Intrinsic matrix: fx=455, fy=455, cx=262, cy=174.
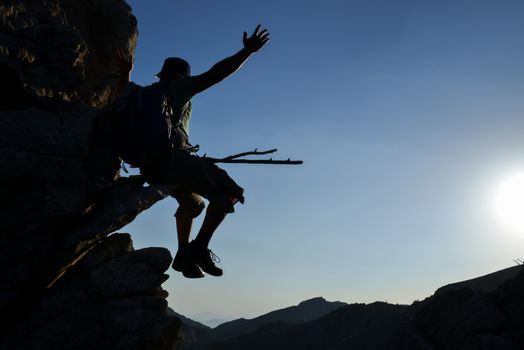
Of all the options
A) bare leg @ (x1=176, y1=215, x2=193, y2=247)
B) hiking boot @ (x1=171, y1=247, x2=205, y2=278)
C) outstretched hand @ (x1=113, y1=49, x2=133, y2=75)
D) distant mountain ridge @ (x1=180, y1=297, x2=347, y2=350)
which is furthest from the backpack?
distant mountain ridge @ (x1=180, y1=297, x2=347, y2=350)

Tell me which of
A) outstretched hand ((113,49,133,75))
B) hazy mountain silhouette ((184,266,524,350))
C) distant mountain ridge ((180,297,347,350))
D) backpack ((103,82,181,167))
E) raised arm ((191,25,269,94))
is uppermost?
distant mountain ridge ((180,297,347,350))

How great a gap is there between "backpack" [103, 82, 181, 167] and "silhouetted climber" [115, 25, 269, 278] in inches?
3.7

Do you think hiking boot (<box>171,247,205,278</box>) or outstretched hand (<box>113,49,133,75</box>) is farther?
outstretched hand (<box>113,49,133,75</box>)

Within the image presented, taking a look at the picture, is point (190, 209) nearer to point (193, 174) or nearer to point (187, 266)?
point (193, 174)

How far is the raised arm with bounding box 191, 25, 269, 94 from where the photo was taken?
7.99 metres

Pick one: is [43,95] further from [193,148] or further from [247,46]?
[247,46]

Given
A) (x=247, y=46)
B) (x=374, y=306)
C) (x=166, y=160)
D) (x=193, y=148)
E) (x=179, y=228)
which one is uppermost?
(x=374, y=306)

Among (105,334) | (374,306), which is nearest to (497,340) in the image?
(105,334)

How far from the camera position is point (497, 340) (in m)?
24.3

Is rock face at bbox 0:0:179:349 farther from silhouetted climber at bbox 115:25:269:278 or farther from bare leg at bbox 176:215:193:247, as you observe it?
bare leg at bbox 176:215:193:247

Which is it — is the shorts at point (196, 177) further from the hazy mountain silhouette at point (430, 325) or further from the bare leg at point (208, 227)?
the hazy mountain silhouette at point (430, 325)

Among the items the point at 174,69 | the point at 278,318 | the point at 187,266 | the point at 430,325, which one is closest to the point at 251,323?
the point at 278,318

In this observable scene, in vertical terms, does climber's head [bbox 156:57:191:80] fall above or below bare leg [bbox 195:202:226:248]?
above

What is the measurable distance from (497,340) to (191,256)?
74.1 ft
